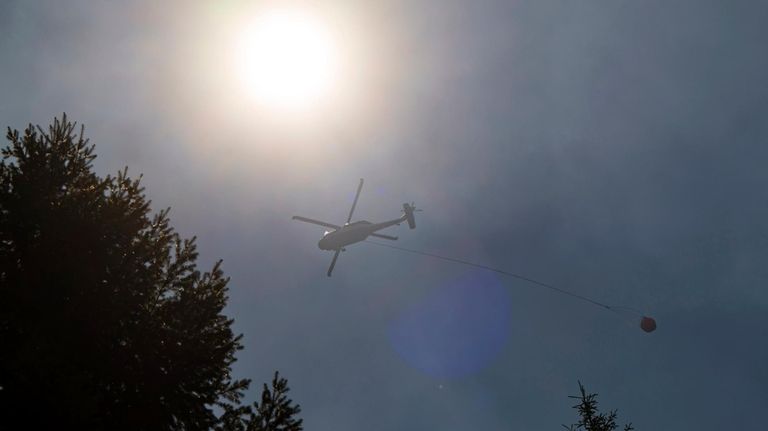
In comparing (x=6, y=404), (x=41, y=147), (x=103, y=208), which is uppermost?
(x=41, y=147)

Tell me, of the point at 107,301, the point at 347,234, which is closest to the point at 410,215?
the point at 347,234

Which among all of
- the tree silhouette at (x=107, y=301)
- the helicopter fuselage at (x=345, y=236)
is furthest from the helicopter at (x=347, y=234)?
the tree silhouette at (x=107, y=301)

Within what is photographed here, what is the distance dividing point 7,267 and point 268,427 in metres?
6.92

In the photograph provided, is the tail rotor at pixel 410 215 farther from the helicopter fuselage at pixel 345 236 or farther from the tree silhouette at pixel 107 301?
the tree silhouette at pixel 107 301

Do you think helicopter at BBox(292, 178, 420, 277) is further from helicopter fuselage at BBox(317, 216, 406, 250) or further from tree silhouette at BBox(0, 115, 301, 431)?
tree silhouette at BBox(0, 115, 301, 431)

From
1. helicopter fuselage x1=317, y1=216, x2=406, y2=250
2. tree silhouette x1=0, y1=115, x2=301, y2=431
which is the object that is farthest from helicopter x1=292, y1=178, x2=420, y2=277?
tree silhouette x1=0, y1=115, x2=301, y2=431

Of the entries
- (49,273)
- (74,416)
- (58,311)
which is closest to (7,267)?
(49,273)

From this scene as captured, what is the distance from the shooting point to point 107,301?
11.2 m

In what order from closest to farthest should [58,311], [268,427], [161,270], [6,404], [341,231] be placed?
[6,404] → [58,311] → [268,427] → [161,270] → [341,231]

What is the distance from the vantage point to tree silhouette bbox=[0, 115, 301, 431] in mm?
10547

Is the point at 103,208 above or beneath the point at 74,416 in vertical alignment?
above

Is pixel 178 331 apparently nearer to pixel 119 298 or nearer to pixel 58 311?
pixel 119 298

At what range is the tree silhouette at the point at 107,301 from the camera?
34.6 feet

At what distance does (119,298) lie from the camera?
36.8ft
